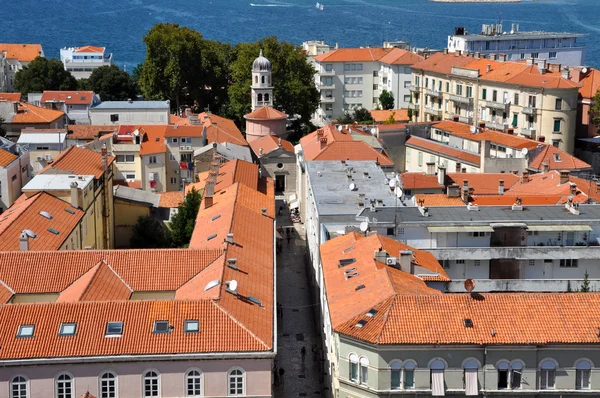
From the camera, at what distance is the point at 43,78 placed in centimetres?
8850

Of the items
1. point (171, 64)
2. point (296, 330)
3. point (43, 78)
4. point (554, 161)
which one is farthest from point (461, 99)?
point (43, 78)

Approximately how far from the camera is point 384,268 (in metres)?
31.2

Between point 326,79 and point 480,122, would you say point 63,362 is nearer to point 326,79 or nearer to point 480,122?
point 480,122

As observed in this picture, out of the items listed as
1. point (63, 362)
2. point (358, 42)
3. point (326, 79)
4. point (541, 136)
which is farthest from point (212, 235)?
point (358, 42)

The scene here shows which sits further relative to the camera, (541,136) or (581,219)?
(541,136)

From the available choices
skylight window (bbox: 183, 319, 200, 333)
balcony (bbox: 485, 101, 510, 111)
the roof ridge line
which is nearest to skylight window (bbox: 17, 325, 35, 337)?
skylight window (bbox: 183, 319, 200, 333)

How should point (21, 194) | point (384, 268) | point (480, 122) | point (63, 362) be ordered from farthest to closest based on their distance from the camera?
1. point (480, 122)
2. point (21, 194)
3. point (384, 268)
4. point (63, 362)

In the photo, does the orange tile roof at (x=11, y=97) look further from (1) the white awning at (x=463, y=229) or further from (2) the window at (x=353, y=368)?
(2) the window at (x=353, y=368)

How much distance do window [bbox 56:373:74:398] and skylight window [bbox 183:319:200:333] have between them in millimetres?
3329

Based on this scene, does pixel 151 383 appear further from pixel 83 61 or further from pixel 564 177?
pixel 83 61

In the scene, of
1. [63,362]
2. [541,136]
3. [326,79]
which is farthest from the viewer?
[326,79]

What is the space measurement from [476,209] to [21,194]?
22.5 m

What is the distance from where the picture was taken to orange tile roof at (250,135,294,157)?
65.2m

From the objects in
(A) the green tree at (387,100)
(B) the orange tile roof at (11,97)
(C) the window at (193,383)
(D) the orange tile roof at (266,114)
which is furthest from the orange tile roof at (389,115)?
(C) the window at (193,383)
